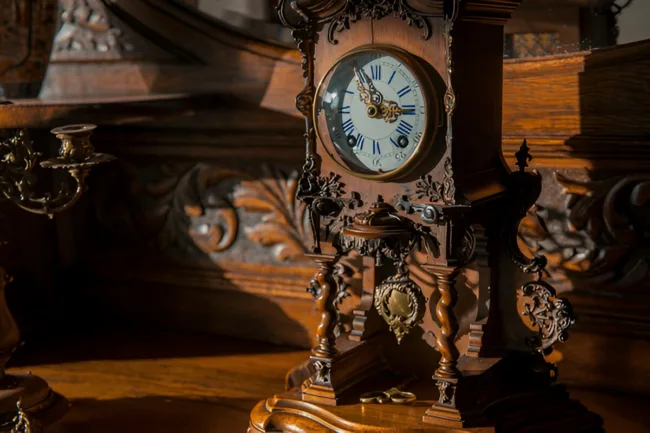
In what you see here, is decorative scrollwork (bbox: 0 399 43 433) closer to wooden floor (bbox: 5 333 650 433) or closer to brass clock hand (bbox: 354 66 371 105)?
wooden floor (bbox: 5 333 650 433)

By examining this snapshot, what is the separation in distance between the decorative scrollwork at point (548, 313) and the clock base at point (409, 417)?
0.26 feet

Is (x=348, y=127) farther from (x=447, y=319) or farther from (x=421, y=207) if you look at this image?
(x=447, y=319)

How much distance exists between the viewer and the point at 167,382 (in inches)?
62.9

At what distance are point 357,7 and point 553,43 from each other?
1.28ft

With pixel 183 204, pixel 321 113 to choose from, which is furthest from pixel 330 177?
pixel 183 204

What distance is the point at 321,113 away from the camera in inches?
49.9

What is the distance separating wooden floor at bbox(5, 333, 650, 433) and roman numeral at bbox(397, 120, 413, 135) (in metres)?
0.50

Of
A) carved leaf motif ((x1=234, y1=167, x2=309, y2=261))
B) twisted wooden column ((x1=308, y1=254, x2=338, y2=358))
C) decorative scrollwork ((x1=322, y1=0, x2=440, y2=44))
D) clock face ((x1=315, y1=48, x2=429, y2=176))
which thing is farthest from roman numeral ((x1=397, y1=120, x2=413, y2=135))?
carved leaf motif ((x1=234, y1=167, x2=309, y2=261))

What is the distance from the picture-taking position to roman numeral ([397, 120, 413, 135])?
120 cm

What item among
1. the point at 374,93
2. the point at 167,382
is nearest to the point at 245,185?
the point at 167,382

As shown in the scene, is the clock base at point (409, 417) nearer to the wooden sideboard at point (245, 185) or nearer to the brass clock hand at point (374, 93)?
the wooden sideboard at point (245, 185)

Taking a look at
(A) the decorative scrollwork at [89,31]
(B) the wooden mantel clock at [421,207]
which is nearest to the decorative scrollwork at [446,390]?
(B) the wooden mantel clock at [421,207]

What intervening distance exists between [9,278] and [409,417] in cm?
63

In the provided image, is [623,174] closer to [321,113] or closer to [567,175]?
[567,175]
